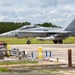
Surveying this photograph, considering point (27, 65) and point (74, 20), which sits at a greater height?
point (74, 20)

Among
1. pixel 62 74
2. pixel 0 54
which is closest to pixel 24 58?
pixel 0 54

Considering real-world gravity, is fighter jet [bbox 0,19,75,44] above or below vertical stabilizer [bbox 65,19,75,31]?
below

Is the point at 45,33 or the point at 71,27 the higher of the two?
the point at 71,27

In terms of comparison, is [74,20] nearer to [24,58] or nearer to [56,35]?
[56,35]

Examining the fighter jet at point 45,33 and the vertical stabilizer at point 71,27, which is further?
the vertical stabilizer at point 71,27

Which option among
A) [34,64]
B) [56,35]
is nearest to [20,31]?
[56,35]

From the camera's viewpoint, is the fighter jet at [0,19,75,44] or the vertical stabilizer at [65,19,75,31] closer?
the fighter jet at [0,19,75,44]

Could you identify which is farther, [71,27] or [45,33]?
[45,33]

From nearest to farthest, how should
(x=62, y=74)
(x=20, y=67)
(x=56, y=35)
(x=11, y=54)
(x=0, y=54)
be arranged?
(x=62, y=74) < (x=20, y=67) < (x=0, y=54) < (x=11, y=54) < (x=56, y=35)

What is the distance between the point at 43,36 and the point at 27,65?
3269 cm

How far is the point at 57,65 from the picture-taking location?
53.9 feet

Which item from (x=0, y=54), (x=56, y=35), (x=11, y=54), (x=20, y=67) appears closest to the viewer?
(x=20, y=67)

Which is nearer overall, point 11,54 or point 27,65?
point 27,65

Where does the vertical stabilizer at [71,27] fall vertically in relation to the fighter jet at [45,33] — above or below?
above
